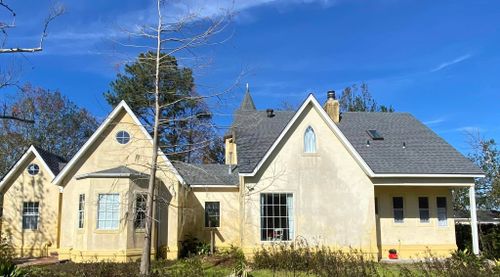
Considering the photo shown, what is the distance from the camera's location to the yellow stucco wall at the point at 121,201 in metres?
17.2

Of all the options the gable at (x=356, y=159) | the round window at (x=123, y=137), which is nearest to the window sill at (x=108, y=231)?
the round window at (x=123, y=137)

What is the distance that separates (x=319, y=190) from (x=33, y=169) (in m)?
14.2

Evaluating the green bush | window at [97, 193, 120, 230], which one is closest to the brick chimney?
the green bush

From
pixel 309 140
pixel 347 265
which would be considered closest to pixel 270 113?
pixel 309 140

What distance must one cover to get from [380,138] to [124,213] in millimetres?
12328

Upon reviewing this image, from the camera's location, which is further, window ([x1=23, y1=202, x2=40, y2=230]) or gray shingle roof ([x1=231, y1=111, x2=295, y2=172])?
window ([x1=23, y1=202, x2=40, y2=230])

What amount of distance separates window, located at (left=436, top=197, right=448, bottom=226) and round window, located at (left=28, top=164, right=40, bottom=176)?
19.4m

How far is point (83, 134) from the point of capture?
142 ft

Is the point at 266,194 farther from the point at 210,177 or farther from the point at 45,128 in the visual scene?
the point at 45,128

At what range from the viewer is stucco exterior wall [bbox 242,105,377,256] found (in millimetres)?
18219

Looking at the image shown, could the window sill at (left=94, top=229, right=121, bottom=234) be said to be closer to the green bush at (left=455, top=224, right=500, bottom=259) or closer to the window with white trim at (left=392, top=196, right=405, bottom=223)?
the window with white trim at (left=392, top=196, right=405, bottom=223)

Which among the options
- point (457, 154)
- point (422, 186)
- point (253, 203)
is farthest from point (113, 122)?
point (457, 154)

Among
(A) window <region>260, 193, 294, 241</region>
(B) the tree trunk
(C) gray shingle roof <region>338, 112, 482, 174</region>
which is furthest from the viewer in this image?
(C) gray shingle roof <region>338, 112, 482, 174</region>

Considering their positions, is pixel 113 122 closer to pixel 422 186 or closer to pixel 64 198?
pixel 64 198
